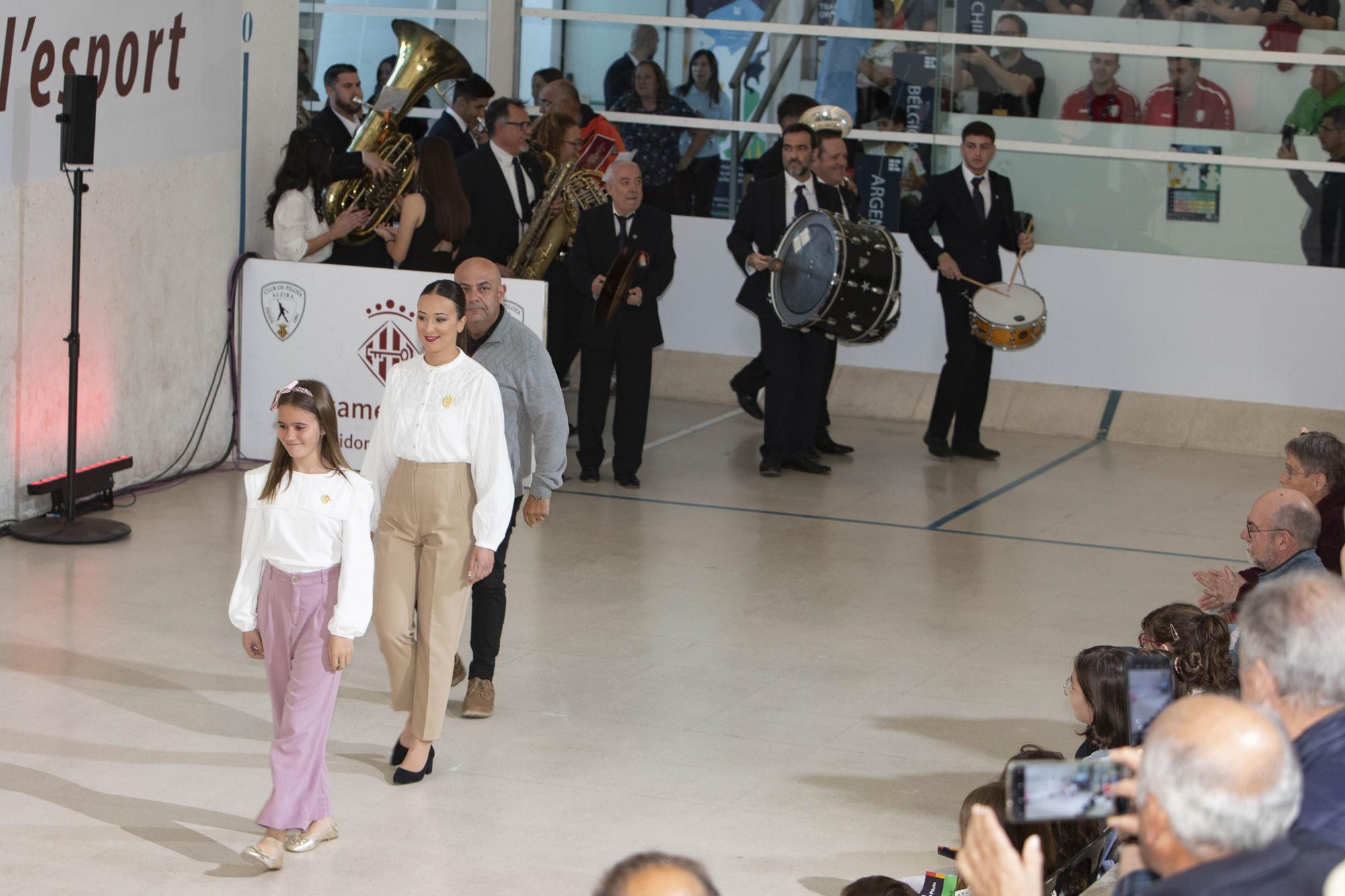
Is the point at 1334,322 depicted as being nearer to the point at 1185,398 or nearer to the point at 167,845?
the point at 1185,398

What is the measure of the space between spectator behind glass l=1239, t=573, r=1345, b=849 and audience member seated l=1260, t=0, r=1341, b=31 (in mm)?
9557

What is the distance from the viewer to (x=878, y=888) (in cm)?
394

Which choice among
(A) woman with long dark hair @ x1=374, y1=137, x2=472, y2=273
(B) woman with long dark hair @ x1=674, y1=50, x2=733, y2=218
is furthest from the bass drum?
(B) woman with long dark hair @ x1=674, y1=50, x2=733, y2=218

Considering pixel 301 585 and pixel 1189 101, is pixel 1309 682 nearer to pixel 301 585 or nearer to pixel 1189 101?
pixel 301 585

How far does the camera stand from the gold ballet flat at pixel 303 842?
495 centimetres

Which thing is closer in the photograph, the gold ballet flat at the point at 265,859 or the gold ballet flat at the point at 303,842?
the gold ballet flat at the point at 265,859

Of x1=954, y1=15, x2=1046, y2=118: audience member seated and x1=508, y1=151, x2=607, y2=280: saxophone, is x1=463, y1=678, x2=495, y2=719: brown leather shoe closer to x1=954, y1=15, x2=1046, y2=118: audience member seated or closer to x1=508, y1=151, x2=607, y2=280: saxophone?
x1=508, y1=151, x2=607, y2=280: saxophone

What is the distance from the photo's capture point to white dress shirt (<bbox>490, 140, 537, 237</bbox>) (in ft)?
34.7

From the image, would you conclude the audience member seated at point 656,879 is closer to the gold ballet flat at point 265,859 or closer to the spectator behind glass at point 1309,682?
the spectator behind glass at point 1309,682

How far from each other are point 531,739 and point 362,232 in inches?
182

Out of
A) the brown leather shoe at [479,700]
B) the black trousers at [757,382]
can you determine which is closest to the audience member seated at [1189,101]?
the black trousers at [757,382]

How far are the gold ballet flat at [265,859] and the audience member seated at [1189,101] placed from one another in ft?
28.7

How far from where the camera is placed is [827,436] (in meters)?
11.2

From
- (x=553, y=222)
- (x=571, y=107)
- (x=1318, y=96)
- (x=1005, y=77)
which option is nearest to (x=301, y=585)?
(x=553, y=222)
